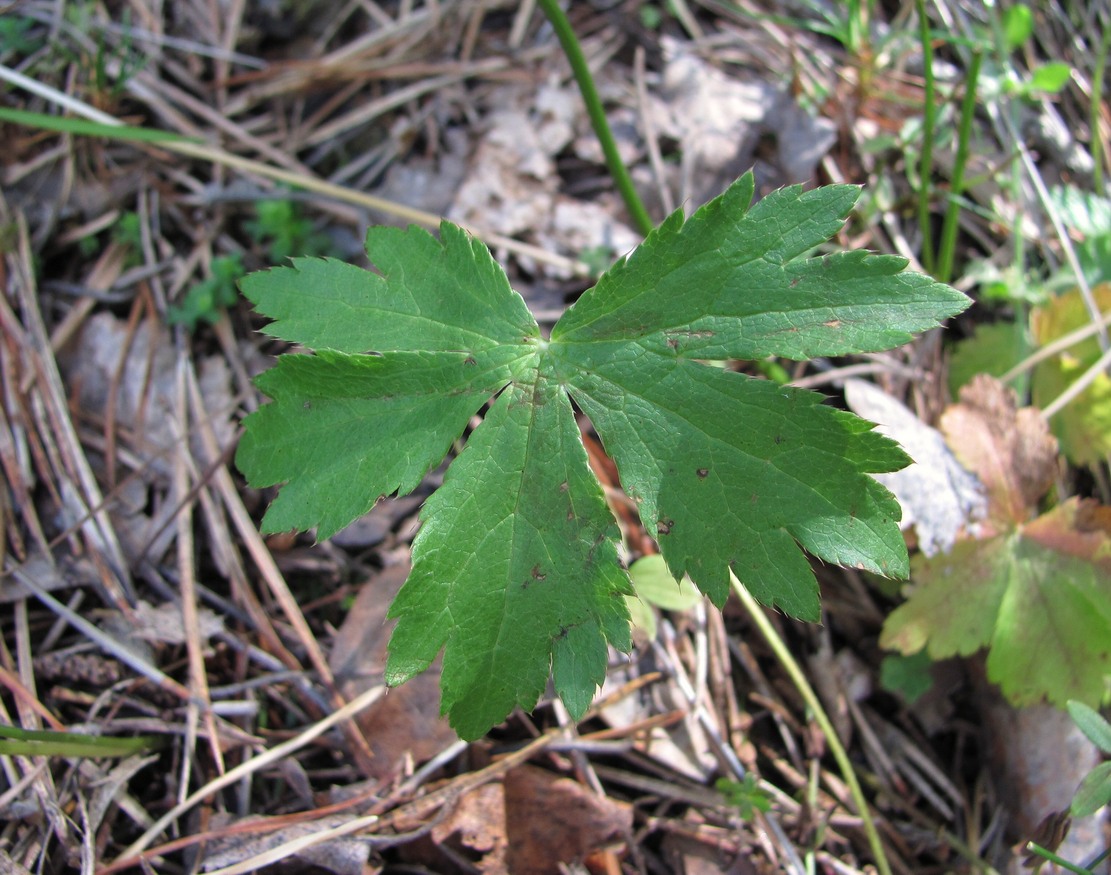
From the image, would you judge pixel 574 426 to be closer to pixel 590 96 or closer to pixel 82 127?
pixel 590 96

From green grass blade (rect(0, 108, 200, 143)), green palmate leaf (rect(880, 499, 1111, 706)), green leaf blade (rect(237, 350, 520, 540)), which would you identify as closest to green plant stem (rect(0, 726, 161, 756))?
green leaf blade (rect(237, 350, 520, 540))

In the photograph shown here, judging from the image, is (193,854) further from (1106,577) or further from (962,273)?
(962,273)

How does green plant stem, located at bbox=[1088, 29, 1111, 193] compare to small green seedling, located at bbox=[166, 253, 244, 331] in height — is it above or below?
above

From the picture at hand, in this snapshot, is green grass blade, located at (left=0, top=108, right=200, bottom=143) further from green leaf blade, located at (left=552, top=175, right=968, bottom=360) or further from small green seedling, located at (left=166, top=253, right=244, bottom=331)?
green leaf blade, located at (left=552, top=175, right=968, bottom=360)

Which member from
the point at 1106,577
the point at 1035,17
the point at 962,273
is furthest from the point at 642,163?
the point at 1106,577

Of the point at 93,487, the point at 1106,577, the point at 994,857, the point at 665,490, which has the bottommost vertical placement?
the point at 994,857

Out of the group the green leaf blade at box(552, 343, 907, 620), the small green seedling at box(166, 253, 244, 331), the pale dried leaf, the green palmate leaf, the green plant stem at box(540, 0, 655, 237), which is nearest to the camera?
the green leaf blade at box(552, 343, 907, 620)

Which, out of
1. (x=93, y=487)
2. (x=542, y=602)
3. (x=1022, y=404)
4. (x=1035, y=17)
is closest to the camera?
(x=542, y=602)

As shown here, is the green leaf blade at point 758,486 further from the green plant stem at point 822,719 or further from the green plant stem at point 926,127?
the green plant stem at point 926,127
